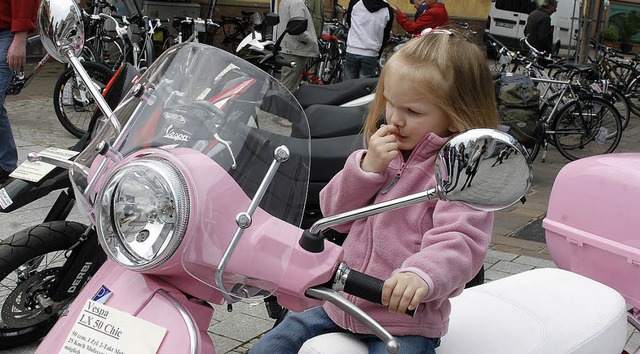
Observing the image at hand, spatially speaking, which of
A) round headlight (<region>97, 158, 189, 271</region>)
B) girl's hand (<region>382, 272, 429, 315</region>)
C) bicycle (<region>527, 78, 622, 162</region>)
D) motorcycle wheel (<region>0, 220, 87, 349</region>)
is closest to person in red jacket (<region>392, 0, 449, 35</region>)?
bicycle (<region>527, 78, 622, 162</region>)

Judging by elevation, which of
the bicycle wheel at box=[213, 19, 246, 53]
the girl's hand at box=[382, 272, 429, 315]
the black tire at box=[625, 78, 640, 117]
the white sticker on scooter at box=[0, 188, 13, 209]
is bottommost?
the black tire at box=[625, 78, 640, 117]

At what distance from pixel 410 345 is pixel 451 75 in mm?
650

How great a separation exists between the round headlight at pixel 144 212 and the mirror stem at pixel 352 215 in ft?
0.85

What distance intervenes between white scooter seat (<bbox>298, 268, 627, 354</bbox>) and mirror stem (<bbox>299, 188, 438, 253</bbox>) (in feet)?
1.11

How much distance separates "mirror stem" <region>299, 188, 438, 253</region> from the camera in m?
1.52

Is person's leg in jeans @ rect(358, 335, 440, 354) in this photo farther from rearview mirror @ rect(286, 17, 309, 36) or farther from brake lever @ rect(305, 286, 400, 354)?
rearview mirror @ rect(286, 17, 309, 36)

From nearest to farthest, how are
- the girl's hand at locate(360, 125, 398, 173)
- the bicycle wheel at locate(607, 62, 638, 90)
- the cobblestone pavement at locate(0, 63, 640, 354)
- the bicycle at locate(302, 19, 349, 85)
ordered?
the girl's hand at locate(360, 125, 398, 173), the cobblestone pavement at locate(0, 63, 640, 354), the bicycle at locate(302, 19, 349, 85), the bicycle wheel at locate(607, 62, 638, 90)

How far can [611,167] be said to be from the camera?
2.69 metres

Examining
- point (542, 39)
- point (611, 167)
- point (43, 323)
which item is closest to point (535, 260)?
point (611, 167)

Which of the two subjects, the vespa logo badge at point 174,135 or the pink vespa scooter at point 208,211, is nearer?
the pink vespa scooter at point 208,211

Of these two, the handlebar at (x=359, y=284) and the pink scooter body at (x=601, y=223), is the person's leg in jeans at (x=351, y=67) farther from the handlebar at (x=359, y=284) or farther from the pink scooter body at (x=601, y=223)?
the handlebar at (x=359, y=284)

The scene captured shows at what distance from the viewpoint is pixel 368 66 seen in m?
9.40

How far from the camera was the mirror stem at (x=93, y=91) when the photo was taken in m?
1.97

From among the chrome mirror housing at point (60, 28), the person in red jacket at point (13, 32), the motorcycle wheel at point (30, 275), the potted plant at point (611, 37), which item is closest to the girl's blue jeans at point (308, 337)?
the chrome mirror housing at point (60, 28)
